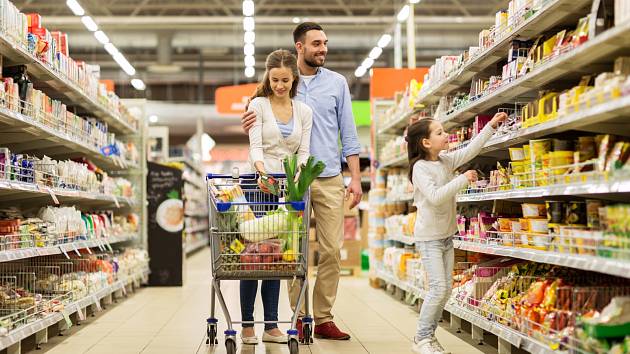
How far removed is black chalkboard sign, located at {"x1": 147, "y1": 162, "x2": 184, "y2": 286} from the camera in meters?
8.81

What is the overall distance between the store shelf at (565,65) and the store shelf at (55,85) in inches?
106

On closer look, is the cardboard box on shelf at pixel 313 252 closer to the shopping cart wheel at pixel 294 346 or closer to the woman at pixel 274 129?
the woman at pixel 274 129

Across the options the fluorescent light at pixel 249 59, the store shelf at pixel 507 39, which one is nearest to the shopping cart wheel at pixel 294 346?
the store shelf at pixel 507 39

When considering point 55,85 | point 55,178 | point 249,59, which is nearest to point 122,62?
point 249,59

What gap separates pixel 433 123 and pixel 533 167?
22.0 inches

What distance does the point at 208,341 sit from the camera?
4.54 metres

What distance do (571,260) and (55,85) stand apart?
4035mm

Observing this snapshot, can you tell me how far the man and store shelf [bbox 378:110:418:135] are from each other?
78.9 inches

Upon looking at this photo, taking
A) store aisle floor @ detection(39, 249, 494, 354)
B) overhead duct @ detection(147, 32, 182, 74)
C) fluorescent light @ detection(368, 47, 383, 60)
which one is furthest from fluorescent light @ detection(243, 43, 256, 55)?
store aisle floor @ detection(39, 249, 494, 354)

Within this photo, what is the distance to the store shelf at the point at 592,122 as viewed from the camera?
9.32ft

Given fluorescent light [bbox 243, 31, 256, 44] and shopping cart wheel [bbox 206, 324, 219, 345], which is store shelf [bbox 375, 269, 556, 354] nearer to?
shopping cart wheel [bbox 206, 324, 219, 345]

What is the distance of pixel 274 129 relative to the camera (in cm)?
444

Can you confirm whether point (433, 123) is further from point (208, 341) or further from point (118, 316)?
point (118, 316)

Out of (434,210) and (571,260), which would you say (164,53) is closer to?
(434,210)
